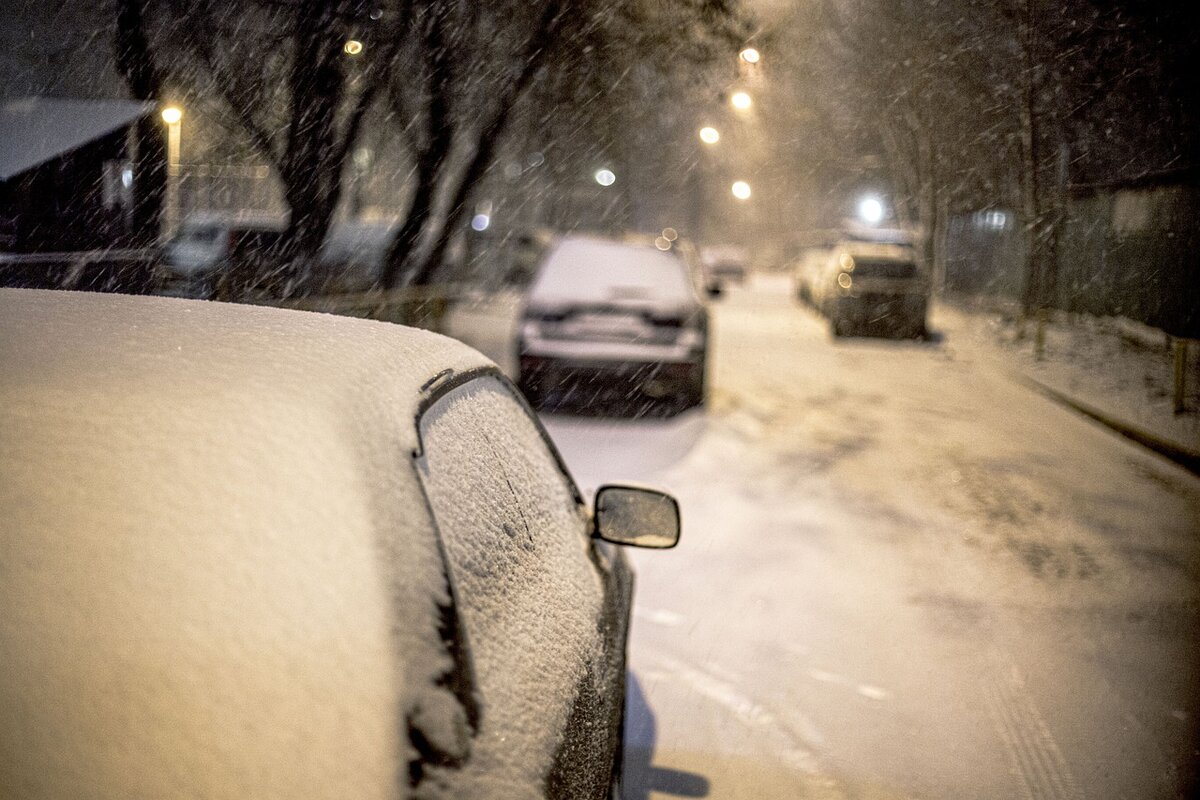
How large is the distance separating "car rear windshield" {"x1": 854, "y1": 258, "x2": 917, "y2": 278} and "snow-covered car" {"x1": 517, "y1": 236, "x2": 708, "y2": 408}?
11.3m

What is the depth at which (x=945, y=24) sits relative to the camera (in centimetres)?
2366

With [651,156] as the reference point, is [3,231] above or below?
below

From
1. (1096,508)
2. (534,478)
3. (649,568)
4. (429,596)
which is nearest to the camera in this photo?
(429,596)

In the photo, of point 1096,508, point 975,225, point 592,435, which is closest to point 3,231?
point 592,435

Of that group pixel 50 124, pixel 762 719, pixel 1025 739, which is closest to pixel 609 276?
pixel 762 719

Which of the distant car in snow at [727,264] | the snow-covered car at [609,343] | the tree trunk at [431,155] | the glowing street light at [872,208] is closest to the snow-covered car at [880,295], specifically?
the tree trunk at [431,155]

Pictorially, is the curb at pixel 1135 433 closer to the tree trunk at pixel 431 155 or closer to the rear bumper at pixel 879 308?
the rear bumper at pixel 879 308

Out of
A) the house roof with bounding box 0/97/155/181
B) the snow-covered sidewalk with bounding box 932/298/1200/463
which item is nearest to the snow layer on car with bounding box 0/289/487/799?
the snow-covered sidewalk with bounding box 932/298/1200/463

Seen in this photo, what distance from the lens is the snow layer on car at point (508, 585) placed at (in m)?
1.56

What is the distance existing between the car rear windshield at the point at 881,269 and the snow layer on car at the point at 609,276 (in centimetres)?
1056

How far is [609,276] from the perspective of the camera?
1121 cm

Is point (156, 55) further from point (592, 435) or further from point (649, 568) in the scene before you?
point (649, 568)

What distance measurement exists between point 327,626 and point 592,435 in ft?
28.9

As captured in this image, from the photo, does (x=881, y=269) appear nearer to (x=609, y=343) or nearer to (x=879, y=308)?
(x=879, y=308)
